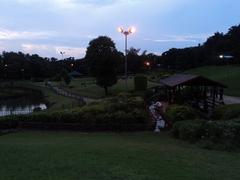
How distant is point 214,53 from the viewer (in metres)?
134

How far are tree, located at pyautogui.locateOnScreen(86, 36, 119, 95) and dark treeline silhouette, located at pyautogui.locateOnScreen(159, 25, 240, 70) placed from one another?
5773 centimetres

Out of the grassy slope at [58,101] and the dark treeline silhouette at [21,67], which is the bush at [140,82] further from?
the dark treeline silhouette at [21,67]

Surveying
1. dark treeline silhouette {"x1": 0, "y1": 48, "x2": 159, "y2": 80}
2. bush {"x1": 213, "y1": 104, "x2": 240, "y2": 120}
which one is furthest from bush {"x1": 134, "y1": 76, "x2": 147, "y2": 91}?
dark treeline silhouette {"x1": 0, "y1": 48, "x2": 159, "y2": 80}

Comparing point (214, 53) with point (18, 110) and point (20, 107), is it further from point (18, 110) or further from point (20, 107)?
point (18, 110)

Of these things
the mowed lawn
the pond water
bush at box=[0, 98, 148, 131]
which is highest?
the mowed lawn

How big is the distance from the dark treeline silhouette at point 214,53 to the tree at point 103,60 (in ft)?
189

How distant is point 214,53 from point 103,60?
72044mm

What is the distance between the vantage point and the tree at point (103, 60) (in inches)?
2702

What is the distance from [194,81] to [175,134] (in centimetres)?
1252

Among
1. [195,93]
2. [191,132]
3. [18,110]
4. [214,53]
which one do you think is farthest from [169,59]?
[191,132]

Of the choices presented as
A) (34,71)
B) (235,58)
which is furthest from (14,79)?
(235,58)

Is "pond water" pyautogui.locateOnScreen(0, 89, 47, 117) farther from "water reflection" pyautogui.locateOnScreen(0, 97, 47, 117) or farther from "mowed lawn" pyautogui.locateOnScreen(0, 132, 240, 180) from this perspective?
"mowed lawn" pyautogui.locateOnScreen(0, 132, 240, 180)

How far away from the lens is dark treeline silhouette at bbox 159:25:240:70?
12499 centimetres

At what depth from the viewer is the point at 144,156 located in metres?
13.4
